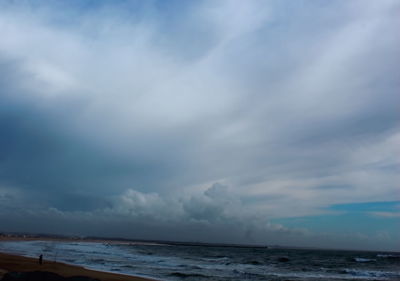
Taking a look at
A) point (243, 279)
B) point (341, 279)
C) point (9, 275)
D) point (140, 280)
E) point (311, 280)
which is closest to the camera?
point (9, 275)

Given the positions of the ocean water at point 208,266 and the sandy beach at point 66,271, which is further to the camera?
the ocean water at point 208,266

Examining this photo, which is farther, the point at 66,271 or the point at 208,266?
the point at 208,266

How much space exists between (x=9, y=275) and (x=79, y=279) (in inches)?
148

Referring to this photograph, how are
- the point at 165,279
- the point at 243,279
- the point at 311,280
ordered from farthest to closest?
1. the point at 311,280
2. the point at 243,279
3. the point at 165,279

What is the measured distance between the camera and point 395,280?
38.6 metres

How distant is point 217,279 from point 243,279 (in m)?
2.50

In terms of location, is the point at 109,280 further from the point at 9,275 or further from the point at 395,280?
the point at 395,280

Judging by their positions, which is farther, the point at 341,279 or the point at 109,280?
the point at 341,279

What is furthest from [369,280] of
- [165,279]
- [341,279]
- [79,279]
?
[79,279]

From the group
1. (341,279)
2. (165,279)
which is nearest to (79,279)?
(165,279)

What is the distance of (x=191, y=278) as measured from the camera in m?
31.0

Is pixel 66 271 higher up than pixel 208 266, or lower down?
higher up

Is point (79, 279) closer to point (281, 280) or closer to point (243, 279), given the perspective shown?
point (243, 279)

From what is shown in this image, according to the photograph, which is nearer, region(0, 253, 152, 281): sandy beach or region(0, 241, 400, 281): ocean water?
region(0, 253, 152, 281): sandy beach
